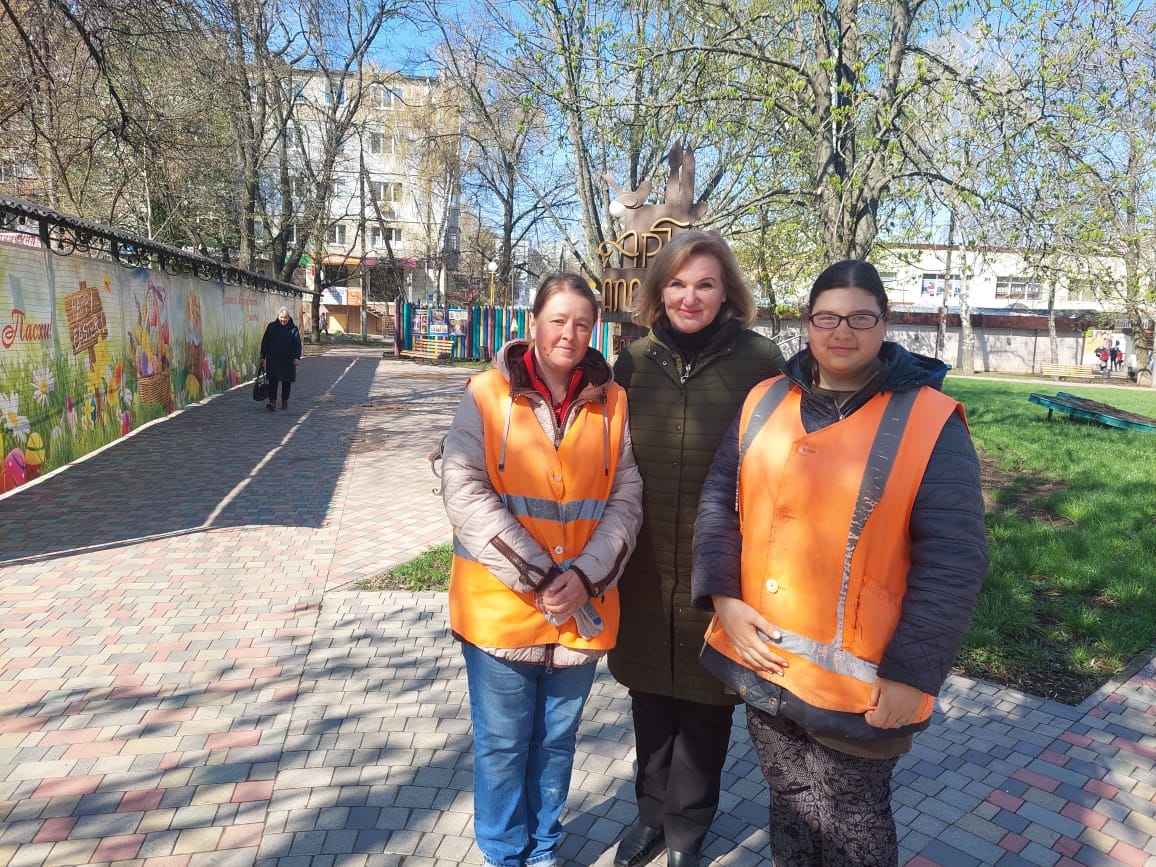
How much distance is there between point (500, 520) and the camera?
7.30 feet

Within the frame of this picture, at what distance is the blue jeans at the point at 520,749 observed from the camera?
2352 mm

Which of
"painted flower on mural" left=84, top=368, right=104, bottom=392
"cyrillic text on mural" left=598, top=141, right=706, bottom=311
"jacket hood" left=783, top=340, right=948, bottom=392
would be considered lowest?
"painted flower on mural" left=84, top=368, right=104, bottom=392

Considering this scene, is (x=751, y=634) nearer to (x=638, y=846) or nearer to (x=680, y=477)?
(x=680, y=477)

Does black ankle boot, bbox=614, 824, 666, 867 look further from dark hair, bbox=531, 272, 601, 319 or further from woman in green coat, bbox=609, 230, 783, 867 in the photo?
dark hair, bbox=531, 272, 601, 319

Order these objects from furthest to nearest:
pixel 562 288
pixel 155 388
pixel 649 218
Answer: pixel 155 388 → pixel 649 218 → pixel 562 288

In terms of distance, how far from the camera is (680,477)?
245 centimetres

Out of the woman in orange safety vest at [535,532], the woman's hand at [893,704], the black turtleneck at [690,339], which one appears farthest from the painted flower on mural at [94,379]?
the woman's hand at [893,704]

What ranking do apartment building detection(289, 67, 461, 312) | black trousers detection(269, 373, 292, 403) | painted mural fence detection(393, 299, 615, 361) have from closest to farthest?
black trousers detection(269, 373, 292, 403), apartment building detection(289, 67, 461, 312), painted mural fence detection(393, 299, 615, 361)

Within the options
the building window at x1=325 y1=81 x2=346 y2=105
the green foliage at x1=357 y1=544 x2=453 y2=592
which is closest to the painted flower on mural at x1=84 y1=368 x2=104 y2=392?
the green foliage at x1=357 y1=544 x2=453 y2=592

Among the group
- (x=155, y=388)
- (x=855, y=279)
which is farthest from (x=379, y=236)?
(x=855, y=279)

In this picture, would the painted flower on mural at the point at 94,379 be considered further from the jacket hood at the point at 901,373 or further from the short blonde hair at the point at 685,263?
the jacket hood at the point at 901,373

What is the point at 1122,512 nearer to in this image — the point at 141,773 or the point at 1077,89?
the point at 1077,89

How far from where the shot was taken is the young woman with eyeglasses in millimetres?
1757

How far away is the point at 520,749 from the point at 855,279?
1666 mm
